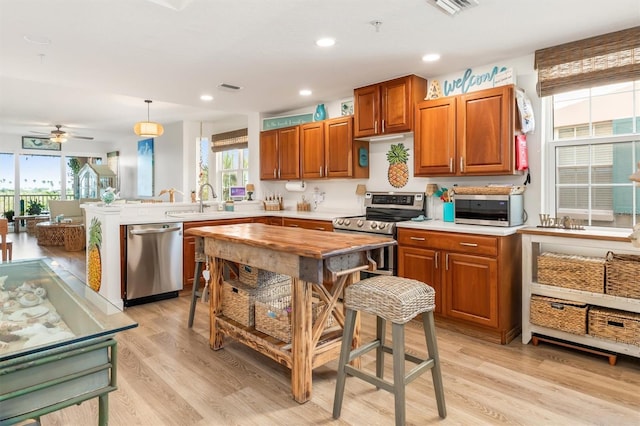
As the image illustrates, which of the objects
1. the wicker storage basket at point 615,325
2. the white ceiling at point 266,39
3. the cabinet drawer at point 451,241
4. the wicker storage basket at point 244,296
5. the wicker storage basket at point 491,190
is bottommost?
the wicker storage basket at point 615,325

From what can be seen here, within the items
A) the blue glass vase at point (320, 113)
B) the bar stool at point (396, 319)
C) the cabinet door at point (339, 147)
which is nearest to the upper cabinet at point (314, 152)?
the cabinet door at point (339, 147)

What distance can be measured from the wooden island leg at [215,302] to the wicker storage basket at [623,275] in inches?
108

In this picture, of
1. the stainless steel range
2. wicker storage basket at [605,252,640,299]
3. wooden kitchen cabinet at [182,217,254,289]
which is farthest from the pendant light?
wicker storage basket at [605,252,640,299]

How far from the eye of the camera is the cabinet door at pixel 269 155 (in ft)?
18.1

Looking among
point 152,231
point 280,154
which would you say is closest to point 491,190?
point 280,154

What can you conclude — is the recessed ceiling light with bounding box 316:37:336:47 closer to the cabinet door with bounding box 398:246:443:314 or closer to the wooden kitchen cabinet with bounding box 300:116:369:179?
the wooden kitchen cabinet with bounding box 300:116:369:179

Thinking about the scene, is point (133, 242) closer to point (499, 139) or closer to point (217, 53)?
point (217, 53)

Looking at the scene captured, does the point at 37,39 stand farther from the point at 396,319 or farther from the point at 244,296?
the point at 396,319

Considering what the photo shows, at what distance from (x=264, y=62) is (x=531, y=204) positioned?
268 centimetres

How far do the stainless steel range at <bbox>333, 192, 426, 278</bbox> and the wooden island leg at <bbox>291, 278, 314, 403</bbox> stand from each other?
1401mm

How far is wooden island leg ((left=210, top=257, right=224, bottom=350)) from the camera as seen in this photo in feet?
9.53

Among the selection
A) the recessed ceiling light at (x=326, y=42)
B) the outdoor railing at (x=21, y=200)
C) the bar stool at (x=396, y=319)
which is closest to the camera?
the bar stool at (x=396, y=319)

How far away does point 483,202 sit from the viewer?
332 cm

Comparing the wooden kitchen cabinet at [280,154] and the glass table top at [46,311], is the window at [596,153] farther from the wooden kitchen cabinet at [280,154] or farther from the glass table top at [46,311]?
the glass table top at [46,311]
